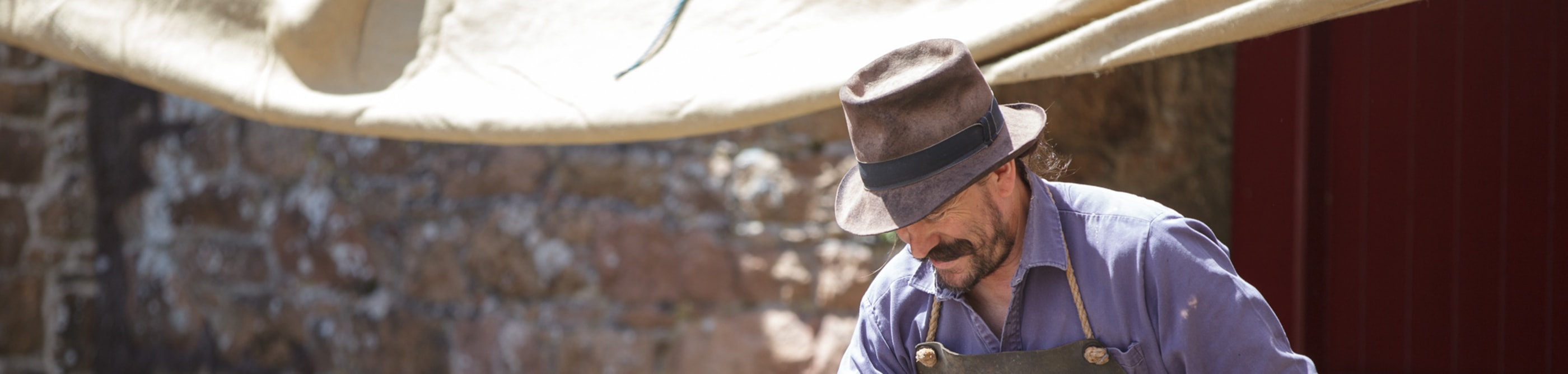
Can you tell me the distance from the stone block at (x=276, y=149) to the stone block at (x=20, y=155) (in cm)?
99

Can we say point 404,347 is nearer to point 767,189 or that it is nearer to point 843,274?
point 767,189

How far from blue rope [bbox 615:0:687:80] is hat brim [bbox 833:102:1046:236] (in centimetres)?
63

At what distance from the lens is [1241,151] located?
298cm

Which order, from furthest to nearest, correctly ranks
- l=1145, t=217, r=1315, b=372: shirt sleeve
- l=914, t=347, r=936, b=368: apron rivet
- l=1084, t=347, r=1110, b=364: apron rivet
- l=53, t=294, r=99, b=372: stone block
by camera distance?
l=53, t=294, r=99, b=372: stone block
l=914, t=347, r=936, b=368: apron rivet
l=1084, t=347, r=1110, b=364: apron rivet
l=1145, t=217, r=1315, b=372: shirt sleeve

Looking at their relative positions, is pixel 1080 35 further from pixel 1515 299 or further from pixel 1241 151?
pixel 1515 299

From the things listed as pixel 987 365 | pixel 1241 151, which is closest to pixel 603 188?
pixel 987 365

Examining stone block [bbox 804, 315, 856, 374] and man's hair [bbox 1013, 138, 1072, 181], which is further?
stone block [bbox 804, 315, 856, 374]

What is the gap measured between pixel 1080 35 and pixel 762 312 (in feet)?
3.76

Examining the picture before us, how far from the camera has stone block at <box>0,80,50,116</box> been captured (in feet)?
12.8

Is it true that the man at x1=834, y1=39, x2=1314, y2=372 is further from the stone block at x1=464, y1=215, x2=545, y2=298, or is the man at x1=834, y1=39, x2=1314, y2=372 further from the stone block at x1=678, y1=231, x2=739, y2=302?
the stone block at x1=464, y1=215, x2=545, y2=298

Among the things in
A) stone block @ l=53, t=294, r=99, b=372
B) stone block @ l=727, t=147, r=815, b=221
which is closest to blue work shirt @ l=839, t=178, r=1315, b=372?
stone block @ l=727, t=147, r=815, b=221

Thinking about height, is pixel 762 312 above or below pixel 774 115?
below

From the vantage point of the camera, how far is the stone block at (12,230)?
13.0 feet

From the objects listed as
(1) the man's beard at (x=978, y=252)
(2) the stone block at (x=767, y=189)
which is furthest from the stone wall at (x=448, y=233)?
(1) the man's beard at (x=978, y=252)
